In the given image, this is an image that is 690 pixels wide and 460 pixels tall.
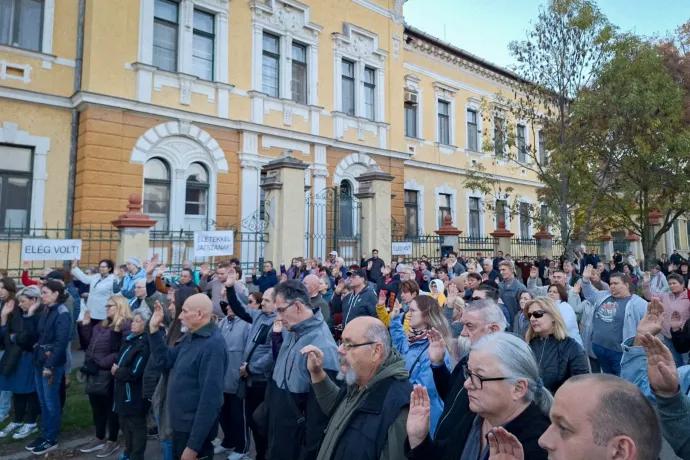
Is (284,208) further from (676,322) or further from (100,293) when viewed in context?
(676,322)

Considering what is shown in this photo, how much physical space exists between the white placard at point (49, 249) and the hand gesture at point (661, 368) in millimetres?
10037

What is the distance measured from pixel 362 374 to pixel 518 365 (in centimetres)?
90

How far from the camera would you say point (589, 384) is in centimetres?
164

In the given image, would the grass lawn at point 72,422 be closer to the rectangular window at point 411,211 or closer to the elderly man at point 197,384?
the elderly man at point 197,384

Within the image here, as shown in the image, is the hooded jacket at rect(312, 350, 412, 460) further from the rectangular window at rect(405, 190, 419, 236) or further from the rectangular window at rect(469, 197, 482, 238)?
the rectangular window at rect(469, 197, 482, 238)

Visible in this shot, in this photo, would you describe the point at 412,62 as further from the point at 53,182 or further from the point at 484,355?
the point at 484,355

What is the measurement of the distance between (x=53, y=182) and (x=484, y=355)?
1381 centimetres

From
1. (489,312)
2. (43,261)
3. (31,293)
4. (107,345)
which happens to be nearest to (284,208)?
(43,261)

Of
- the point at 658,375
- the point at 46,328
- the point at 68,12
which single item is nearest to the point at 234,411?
the point at 46,328

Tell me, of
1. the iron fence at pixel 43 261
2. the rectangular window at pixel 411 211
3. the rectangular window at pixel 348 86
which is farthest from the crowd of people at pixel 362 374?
the rectangular window at pixel 411 211

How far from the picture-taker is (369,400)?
102 inches

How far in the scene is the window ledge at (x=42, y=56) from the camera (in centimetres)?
1213

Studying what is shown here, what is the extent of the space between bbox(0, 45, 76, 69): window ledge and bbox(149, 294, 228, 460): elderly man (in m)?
12.0

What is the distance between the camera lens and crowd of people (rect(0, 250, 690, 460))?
208 cm
